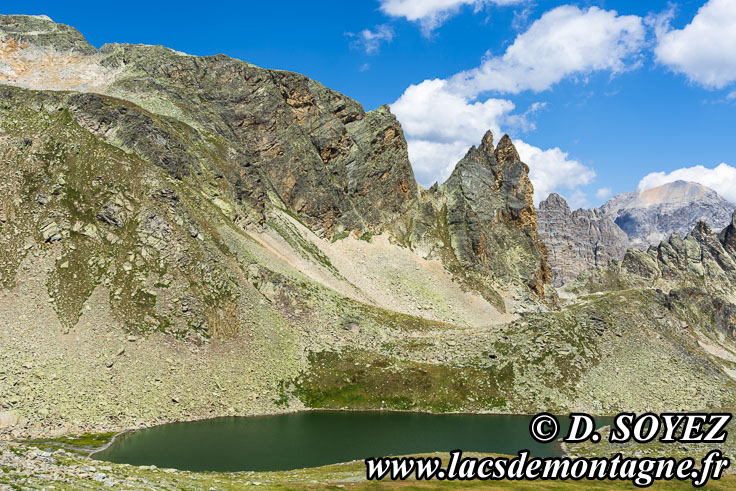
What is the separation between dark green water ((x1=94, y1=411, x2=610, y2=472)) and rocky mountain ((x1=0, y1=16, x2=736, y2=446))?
196 inches

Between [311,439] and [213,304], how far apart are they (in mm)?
38200

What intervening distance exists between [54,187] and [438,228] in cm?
13281

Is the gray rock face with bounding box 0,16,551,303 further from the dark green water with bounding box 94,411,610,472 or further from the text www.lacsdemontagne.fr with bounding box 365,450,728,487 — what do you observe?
the text www.lacsdemontagne.fr with bounding box 365,450,728,487

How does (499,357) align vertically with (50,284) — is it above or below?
below

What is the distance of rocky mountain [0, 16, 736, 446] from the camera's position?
7844 centimetres

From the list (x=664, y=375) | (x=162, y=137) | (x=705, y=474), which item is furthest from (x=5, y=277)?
(x=664, y=375)

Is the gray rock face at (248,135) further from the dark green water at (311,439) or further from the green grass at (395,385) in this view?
the dark green water at (311,439)

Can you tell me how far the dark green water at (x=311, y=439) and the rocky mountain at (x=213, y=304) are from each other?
4983 millimetres

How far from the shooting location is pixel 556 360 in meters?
107

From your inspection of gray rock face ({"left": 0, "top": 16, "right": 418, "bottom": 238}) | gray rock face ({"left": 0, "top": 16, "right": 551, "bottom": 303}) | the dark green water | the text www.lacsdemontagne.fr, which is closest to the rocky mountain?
gray rock face ({"left": 0, "top": 16, "right": 418, "bottom": 238})

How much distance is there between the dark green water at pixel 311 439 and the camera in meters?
59.8

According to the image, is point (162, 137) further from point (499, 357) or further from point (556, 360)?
point (556, 360)

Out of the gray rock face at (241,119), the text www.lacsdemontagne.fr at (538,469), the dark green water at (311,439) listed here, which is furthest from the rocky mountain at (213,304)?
the text www.lacsdemontagne.fr at (538,469)

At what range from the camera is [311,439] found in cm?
7219
